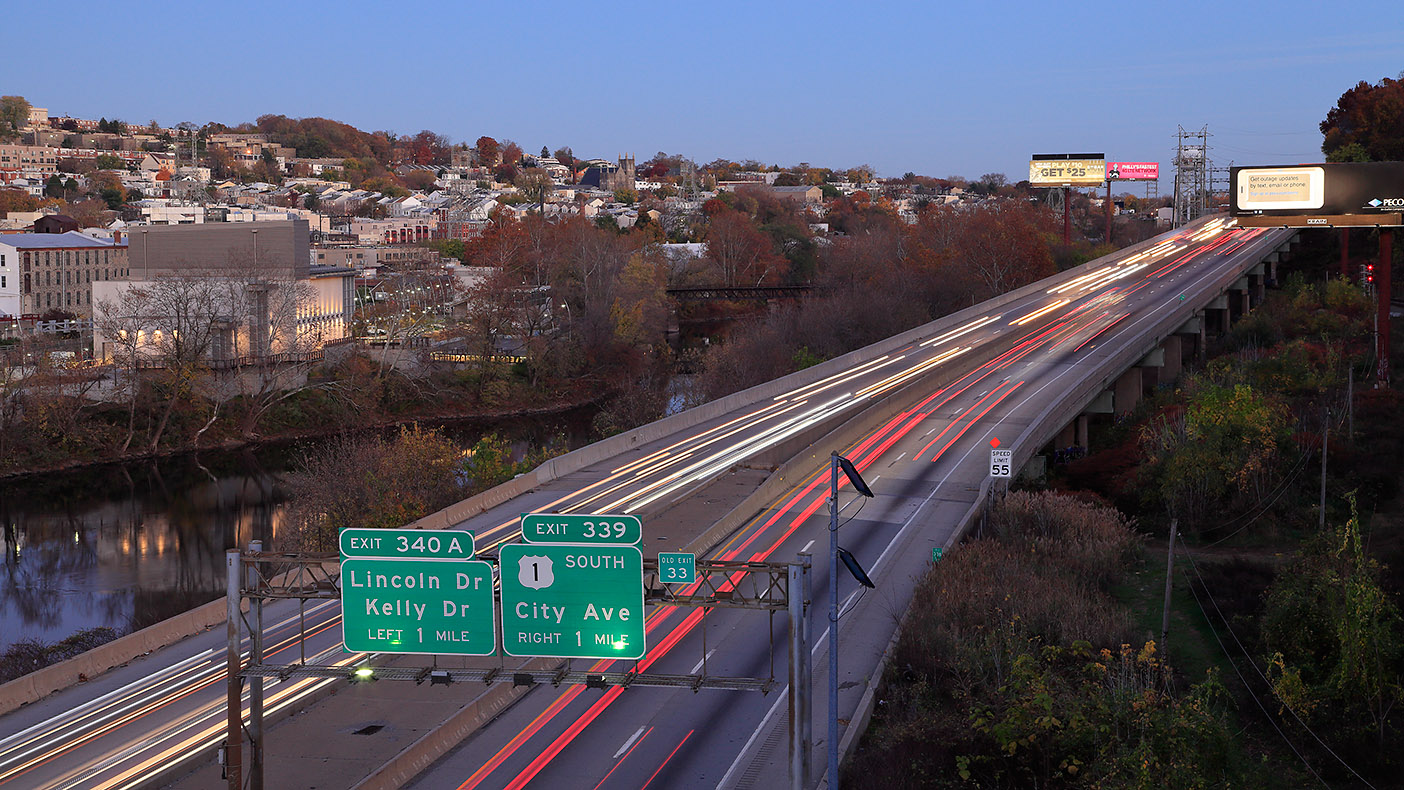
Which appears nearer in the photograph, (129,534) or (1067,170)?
(129,534)

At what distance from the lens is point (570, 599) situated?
1631 centimetres

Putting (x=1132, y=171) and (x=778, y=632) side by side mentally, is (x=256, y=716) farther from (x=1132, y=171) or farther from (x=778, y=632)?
(x=1132, y=171)

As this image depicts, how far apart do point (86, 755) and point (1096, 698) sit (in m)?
15.2

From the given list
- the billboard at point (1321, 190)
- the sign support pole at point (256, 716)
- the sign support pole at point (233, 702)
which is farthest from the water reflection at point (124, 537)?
the billboard at point (1321, 190)

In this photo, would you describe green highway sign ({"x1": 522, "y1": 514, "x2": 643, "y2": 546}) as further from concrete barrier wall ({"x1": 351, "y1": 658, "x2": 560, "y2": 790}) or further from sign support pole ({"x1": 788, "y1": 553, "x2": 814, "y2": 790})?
sign support pole ({"x1": 788, "y1": 553, "x2": 814, "y2": 790})

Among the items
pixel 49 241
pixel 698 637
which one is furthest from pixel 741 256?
pixel 698 637

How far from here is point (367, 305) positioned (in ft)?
319

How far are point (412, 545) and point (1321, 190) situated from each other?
38.7 m

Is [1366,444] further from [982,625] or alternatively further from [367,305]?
[367,305]

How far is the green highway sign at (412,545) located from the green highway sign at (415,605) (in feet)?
0.27

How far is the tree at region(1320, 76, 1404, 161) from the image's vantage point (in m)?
80.3

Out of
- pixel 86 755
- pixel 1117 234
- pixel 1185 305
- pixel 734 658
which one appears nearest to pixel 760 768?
pixel 734 658

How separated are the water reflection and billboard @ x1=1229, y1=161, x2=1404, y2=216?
37.5m

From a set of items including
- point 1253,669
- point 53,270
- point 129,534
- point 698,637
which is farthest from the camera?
point 53,270
